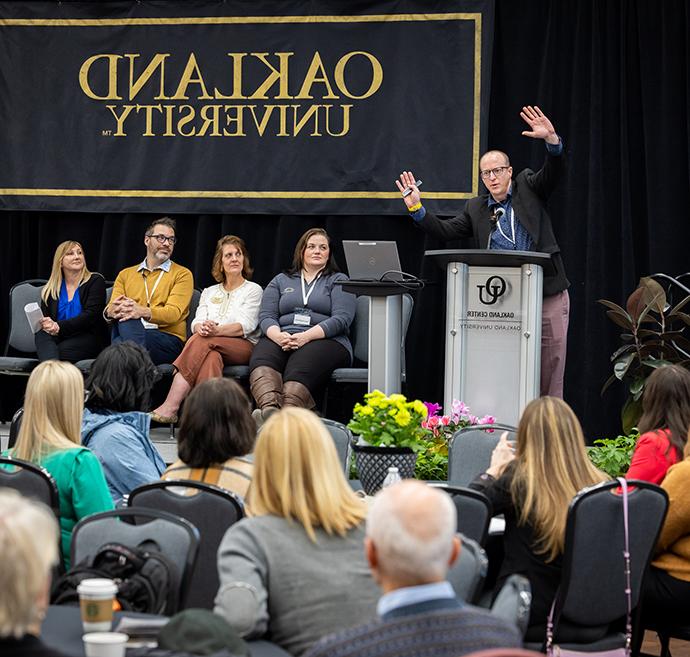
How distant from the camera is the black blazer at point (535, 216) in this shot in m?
5.89

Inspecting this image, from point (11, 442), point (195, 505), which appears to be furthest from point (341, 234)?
Answer: point (195, 505)

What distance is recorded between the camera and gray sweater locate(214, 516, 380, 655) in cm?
224

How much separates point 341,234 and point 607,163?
5.98ft

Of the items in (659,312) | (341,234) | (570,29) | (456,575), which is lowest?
(456,575)

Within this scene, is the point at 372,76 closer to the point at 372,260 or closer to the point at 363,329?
the point at 363,329

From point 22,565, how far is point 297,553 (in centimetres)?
72

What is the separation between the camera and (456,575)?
254 centimetres

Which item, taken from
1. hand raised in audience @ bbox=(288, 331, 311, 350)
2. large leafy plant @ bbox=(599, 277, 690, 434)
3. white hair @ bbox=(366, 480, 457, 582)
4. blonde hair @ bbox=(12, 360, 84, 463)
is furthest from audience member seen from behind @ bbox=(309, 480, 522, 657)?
hand raised in audience @ bbox=(288, 331, 311, 350)

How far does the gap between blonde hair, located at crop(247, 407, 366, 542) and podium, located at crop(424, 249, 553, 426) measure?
3160 mm

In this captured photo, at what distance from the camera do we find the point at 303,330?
6801 mm

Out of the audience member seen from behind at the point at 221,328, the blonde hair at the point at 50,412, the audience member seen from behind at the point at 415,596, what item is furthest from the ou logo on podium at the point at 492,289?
the audience member seen from behind at the point at 415,596

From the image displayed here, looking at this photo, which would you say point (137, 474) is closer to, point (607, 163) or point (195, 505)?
point (195, 505)

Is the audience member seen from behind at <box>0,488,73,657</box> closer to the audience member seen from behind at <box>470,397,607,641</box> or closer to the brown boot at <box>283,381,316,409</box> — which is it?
the audience member seen from behind at <box>470,397,607,641</box>

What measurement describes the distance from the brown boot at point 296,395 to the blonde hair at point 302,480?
3951 millimetres
